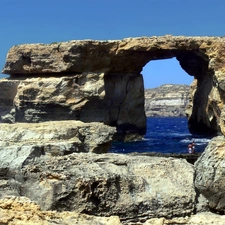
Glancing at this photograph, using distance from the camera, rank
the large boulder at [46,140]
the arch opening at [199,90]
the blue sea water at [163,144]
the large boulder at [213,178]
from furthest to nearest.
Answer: the arch opening at [199,90] < the blue sea water at [163,144] < the large boulder at [46,140] < the large boulder at [213,178]

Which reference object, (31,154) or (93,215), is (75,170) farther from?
(31,154)

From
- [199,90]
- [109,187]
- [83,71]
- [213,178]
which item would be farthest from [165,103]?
[109,187]

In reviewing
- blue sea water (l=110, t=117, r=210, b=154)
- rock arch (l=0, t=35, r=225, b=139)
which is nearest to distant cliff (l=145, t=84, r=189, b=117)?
blue sea water (l=110, t=117, r=210, b=154)

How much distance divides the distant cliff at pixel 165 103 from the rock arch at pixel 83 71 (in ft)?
242

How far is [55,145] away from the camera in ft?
35.0

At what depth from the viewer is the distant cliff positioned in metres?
120

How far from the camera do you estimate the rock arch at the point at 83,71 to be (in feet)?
132

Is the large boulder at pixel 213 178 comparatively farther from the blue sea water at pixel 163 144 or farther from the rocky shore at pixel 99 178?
the blue sea water at pixel 163 144

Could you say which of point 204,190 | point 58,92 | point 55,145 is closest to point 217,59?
point 58,92

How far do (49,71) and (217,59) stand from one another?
47.6 ft

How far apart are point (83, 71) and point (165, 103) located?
275 ft

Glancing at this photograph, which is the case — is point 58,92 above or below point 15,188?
above

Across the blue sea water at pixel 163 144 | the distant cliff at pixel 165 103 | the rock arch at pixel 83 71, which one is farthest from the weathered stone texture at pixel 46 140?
the distant cliff at pixel 165 103

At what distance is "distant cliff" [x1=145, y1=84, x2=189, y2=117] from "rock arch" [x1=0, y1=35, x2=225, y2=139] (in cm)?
7379
